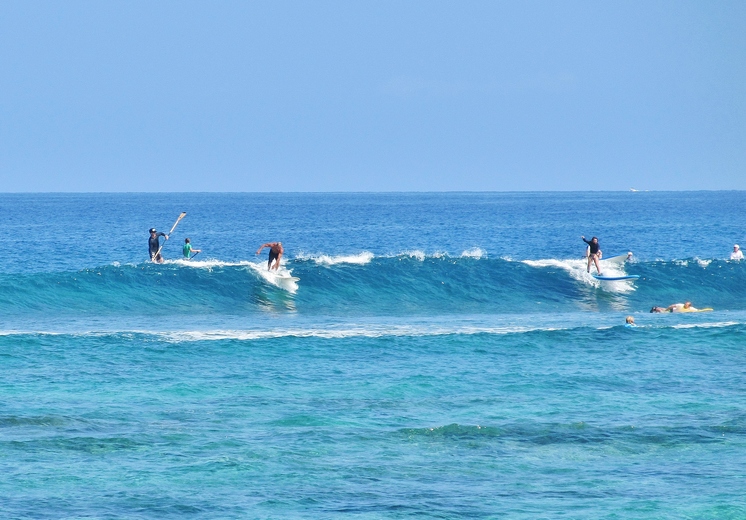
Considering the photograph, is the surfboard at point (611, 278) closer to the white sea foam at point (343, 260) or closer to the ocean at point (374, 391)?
the ocean at point (374, 391)

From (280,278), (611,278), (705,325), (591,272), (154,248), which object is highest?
(154,248)

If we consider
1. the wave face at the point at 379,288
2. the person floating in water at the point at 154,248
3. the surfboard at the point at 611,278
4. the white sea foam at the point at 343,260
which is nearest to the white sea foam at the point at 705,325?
the wave face at the point at 379,288

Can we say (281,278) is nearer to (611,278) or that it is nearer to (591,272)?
(591,272)

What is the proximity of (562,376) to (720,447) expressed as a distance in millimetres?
5830

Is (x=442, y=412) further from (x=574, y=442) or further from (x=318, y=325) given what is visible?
(x=318, y=325)

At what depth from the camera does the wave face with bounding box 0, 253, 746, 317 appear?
35.3m

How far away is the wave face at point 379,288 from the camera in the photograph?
35.3m

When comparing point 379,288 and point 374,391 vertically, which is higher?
point 379,288

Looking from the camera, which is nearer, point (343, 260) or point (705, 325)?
point (705, 325)

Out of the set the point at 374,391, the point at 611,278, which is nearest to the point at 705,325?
the point at 611,278

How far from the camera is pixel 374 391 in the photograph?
20156 mm

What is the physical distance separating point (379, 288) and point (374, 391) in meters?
18.5

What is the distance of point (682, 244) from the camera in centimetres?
6888

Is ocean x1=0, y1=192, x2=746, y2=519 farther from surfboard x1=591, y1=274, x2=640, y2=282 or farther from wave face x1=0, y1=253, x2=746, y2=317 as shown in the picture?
surfboard x1=591, y1=274, x2=640, y2=282
